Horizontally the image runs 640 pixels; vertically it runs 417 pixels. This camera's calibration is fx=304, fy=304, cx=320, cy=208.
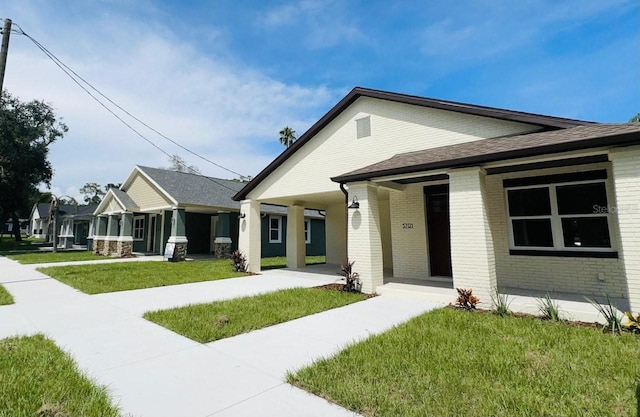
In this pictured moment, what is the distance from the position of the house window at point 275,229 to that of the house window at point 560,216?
50.6 feet

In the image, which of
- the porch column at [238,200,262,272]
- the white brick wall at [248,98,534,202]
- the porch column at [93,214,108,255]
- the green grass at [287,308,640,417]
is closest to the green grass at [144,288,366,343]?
the green grass at [287,308,640,417]

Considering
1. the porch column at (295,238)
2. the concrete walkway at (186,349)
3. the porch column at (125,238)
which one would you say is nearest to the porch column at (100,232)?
the porch column at (125,238)

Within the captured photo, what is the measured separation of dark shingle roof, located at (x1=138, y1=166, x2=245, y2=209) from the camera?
1738 cm

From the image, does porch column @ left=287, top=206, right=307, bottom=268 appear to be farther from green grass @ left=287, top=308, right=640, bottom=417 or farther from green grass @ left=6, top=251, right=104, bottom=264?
green grass @ left=6, top=251, right=104, bottom=264

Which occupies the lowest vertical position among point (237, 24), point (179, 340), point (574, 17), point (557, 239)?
point (179, 340)

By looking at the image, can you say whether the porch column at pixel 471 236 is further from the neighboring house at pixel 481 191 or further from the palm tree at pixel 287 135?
the palm tree at pixel 287 135

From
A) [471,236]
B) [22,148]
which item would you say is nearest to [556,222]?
[471,236]

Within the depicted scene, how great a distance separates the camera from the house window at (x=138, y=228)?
2180 centimetres

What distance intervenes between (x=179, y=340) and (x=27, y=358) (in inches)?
68.7

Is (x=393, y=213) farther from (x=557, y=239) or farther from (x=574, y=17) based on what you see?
(x=574, y=17)

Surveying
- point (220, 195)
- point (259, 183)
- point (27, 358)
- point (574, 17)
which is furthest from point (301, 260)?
point (574, 17)

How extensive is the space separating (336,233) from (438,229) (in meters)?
6.58

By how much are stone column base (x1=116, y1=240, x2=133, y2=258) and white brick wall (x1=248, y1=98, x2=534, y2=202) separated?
11962 mm

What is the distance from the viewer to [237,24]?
10.0 m
